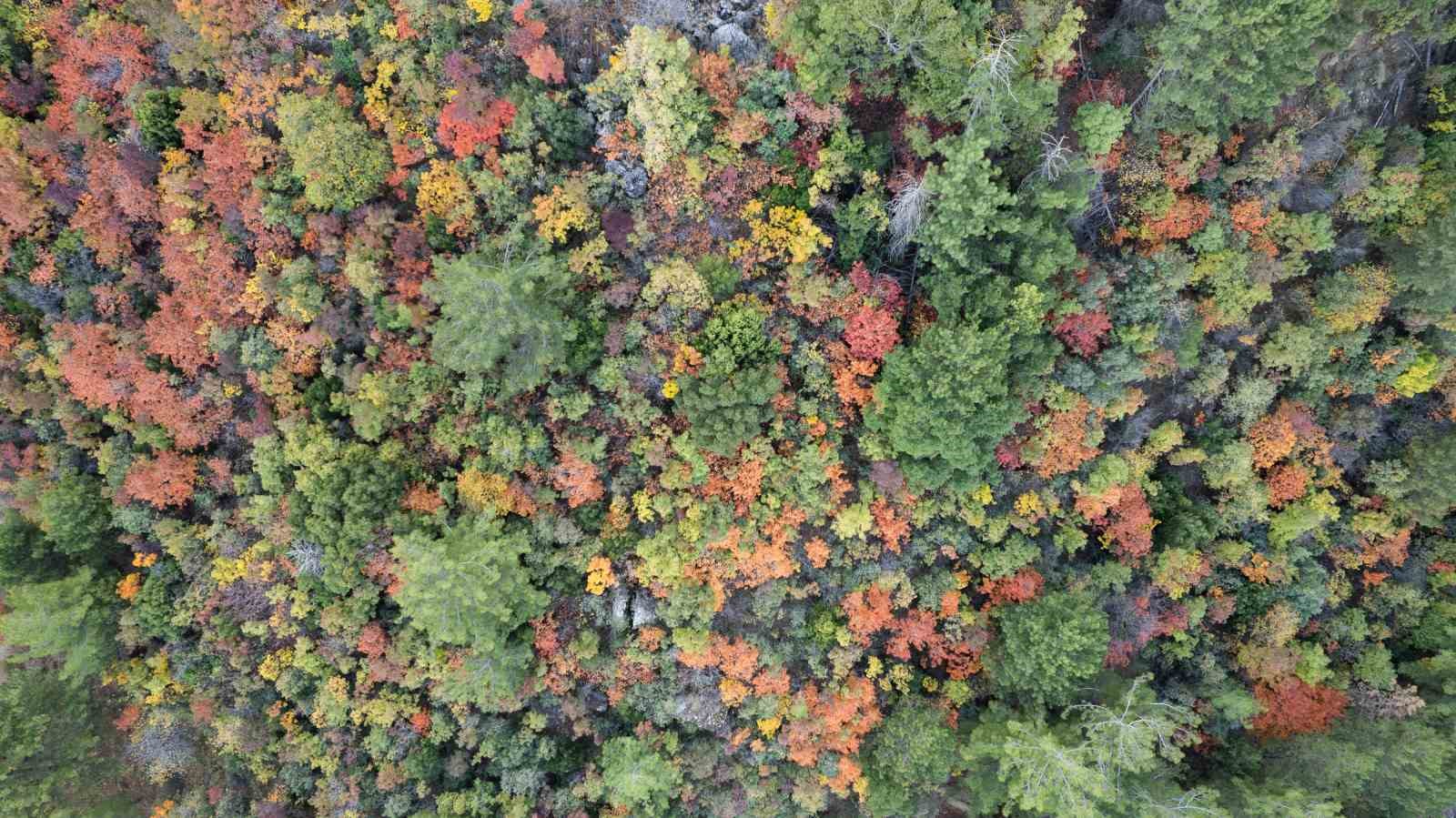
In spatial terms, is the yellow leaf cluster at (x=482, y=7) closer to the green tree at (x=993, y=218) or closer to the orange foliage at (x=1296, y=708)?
the green tree at (x=993, y=218)

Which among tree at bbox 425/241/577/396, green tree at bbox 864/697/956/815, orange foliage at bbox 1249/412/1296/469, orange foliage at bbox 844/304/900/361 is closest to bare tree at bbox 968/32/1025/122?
orange foliage at bbox 844/304/900/361

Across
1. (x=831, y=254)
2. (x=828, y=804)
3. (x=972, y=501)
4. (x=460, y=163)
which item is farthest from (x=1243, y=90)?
(x=828, y=804)

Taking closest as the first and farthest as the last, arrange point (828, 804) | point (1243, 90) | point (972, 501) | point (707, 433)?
point (1243, 90) < point (707, 433) < point (972, 501) < point (828, 804)

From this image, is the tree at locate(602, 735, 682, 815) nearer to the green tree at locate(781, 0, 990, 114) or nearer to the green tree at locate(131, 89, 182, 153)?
the green tree at locate(781, 0, 990, 114)

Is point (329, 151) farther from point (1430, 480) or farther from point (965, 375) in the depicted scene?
point (1430, 480)

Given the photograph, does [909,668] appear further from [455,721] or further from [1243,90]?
[1243,90]

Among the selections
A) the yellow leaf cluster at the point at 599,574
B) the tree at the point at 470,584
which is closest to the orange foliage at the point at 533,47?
the tree at the point at 470,584
